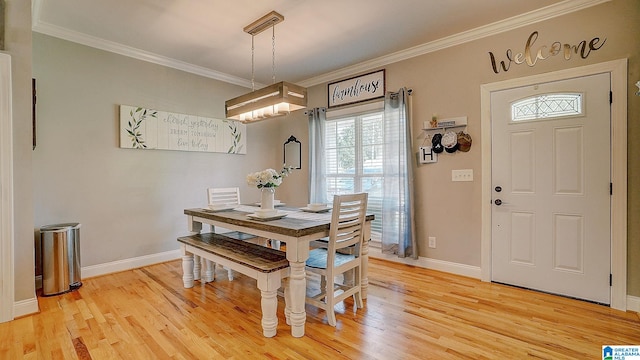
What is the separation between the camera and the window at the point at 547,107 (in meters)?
2.61

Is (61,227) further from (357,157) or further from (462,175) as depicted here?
(462,175)

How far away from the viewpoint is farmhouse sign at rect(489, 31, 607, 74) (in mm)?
2540

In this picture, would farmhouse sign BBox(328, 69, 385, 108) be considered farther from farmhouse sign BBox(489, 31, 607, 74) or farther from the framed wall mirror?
farmhouse sign BBox(489, 31, 607, 74)

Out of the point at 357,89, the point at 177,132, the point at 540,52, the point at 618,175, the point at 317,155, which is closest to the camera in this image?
the point at 618,175

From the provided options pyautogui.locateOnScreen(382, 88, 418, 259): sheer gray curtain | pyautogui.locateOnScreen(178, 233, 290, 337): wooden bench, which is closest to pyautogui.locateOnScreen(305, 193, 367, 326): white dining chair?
pyautogui.locateOnScreen(178, 233, 290, 337): wooden bench

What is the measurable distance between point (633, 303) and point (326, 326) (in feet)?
8.35

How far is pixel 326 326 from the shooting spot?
2.18 meters

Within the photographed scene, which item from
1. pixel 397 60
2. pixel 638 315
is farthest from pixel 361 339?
pixel 397 60

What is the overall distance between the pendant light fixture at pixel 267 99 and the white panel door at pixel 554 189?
2115 mm

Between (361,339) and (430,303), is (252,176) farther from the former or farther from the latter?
(430,303)

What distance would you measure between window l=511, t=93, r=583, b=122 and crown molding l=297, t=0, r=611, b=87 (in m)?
0.74

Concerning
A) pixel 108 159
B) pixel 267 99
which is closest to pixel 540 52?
pixel 267 99

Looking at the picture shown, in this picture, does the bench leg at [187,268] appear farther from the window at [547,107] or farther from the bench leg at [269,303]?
the window at [547,107]

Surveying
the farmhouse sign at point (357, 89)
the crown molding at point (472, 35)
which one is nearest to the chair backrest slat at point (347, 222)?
the farmhouse sign at point (357, 89)
